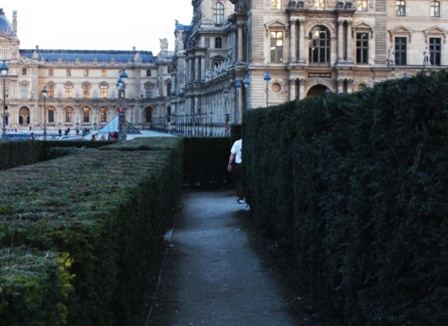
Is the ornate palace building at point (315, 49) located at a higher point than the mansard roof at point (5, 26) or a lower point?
lower

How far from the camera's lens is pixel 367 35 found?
169 feet

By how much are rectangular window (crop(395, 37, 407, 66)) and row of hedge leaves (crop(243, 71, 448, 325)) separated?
46508mm

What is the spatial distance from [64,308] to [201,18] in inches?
3070

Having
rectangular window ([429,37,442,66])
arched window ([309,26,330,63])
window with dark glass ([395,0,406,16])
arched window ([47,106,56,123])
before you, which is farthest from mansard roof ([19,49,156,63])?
arched window ([309,26,330,63])

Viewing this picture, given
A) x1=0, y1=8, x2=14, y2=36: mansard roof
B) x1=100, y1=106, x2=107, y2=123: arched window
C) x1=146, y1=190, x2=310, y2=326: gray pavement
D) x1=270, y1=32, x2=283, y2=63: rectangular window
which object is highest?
x1=0, y1=8, x2=14, y2=36: mansard roof

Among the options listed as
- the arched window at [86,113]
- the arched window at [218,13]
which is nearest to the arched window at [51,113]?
the arched window at [86,113]

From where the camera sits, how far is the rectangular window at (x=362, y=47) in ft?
169

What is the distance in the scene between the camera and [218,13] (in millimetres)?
80188

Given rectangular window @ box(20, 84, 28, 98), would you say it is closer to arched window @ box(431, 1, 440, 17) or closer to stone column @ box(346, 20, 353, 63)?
stone column @ box(346, 20, 353, 63)

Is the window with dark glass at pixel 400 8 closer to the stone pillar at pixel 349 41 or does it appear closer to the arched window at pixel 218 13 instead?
the stone pillar at pixel 349 41

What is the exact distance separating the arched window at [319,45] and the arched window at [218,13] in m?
30.9

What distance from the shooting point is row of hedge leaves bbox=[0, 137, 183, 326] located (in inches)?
127

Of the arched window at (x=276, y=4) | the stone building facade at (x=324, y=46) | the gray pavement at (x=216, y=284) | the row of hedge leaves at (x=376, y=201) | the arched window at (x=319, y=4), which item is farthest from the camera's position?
the arched window at (x=319, y=4)

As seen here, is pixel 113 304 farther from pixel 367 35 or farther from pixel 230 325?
pixel 367 35
